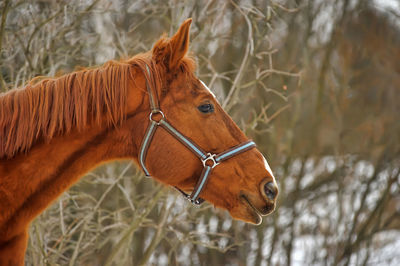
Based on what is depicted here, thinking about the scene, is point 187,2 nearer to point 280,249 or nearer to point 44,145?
point 44,145

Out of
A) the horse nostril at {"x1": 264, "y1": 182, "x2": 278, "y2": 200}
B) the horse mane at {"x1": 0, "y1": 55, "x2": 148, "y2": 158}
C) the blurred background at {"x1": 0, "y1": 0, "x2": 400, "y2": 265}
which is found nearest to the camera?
the horse mane at {"x1": 0, "y1": 55, "x2": 148, "y2": 158}

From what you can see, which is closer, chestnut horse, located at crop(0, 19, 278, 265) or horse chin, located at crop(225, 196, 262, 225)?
chestnut horse, located at crop(0, 19, 278, 265)

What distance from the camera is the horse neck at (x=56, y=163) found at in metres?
2.76

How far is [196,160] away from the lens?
117 inches

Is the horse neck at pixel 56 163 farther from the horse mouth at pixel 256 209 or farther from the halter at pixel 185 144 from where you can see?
the horse mouth at pixel 256 209

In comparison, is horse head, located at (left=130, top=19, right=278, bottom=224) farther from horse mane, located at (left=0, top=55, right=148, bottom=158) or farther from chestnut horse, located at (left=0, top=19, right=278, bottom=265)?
Result: horse mane, located at (left=0, top=55, right=148, bottom=158)

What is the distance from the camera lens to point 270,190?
9.48 feet

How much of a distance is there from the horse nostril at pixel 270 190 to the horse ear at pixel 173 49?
2.94 ft

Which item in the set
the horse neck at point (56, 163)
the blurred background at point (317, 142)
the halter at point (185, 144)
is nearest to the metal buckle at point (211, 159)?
the halter at point (185, 144)

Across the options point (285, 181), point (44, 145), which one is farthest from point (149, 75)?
point (285, 181)

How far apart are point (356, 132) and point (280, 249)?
113 inches

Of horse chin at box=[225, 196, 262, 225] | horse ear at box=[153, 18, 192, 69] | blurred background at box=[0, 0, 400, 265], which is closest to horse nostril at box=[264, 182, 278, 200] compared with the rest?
horse chin at box=[225, 196, 262, 225]

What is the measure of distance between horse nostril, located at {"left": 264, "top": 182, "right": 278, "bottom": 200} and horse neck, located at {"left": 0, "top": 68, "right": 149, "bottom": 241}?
79 cm

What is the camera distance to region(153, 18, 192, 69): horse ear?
2896mm
